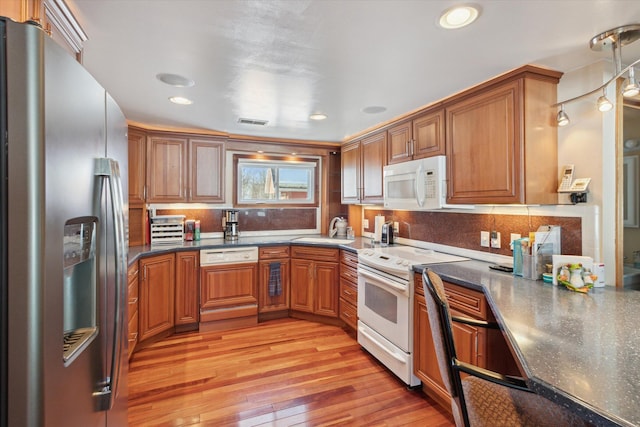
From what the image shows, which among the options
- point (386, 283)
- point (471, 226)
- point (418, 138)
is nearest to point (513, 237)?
point (471, 226)

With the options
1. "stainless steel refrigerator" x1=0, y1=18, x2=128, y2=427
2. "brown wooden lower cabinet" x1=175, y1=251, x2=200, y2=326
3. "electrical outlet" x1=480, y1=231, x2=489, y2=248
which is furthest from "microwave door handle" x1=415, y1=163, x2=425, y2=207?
"brown wooden lower cabinet" x1=175, y1=251, x2=200, y2=326

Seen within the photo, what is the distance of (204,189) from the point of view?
12.0 feet

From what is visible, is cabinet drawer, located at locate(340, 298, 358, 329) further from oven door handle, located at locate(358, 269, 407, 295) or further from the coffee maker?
the coffee maker

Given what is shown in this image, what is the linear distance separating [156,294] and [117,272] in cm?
234

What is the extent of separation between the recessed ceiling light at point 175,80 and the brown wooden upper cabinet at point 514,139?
1993 millimetres

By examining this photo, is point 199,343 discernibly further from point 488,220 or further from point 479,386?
point 488,220

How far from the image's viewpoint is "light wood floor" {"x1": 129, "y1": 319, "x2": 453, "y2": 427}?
199 cm

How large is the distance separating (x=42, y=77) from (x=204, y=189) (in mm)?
3092

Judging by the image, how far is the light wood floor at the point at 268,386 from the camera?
78.5 inches

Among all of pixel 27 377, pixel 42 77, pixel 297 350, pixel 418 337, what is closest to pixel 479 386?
pixel 418 337

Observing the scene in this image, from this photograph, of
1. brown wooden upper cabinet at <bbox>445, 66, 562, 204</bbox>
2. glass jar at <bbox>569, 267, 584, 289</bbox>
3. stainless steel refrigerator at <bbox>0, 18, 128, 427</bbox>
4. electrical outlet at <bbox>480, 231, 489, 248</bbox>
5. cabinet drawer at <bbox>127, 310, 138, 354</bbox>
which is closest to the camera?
stainless steel refrigerator at <bbox>0, 18, 128, 427</bbox>

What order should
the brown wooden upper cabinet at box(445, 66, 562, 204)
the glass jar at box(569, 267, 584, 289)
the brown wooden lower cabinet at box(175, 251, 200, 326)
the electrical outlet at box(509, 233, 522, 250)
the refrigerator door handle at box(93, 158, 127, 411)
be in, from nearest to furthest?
the refrigerator door handle at box(93, 158, 127, 411) → the glass jar at box(569, 267, 584, 289) → the brown wooden upper cabinet at box(445, 66, 562, 204) → the electrical outlet at box(509, 233, 522, 250) → the brown wooden lower cabinet at box(175, 251, 200, 326)

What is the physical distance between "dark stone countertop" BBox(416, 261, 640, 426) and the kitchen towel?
2.25 metres

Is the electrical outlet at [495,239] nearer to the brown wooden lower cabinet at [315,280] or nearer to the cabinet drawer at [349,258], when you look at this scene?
the cabinet drawer at [349,258]
